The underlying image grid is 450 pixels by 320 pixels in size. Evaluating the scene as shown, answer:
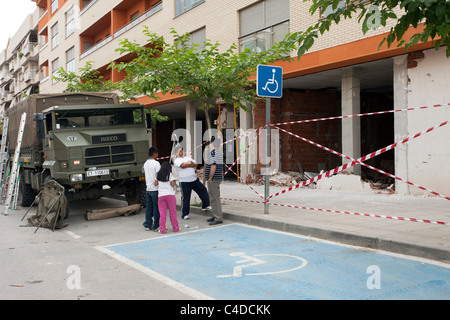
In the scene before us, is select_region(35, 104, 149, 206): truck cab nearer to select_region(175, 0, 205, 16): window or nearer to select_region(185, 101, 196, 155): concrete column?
select_region(185, 101, 196, 155): concrete column

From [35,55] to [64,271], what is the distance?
48.6 metres

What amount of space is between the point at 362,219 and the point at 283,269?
10.6ft

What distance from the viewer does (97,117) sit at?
1061 centimetres

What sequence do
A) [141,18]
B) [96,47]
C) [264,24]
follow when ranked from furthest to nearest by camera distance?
1. [96,47]
2. [141,18]
3. [264,24]

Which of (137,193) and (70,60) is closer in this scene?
(137,193)

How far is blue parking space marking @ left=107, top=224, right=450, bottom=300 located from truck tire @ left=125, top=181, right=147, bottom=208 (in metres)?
3.53

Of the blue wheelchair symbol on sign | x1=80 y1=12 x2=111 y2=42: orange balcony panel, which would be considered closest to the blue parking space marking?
the blue wheelchair symbol on sign

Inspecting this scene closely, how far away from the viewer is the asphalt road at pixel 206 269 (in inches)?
175

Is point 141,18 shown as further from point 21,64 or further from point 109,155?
point 21,64

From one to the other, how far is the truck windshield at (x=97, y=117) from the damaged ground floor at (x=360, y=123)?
2.76m

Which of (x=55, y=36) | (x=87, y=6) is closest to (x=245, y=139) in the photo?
(x=87, y=6)
